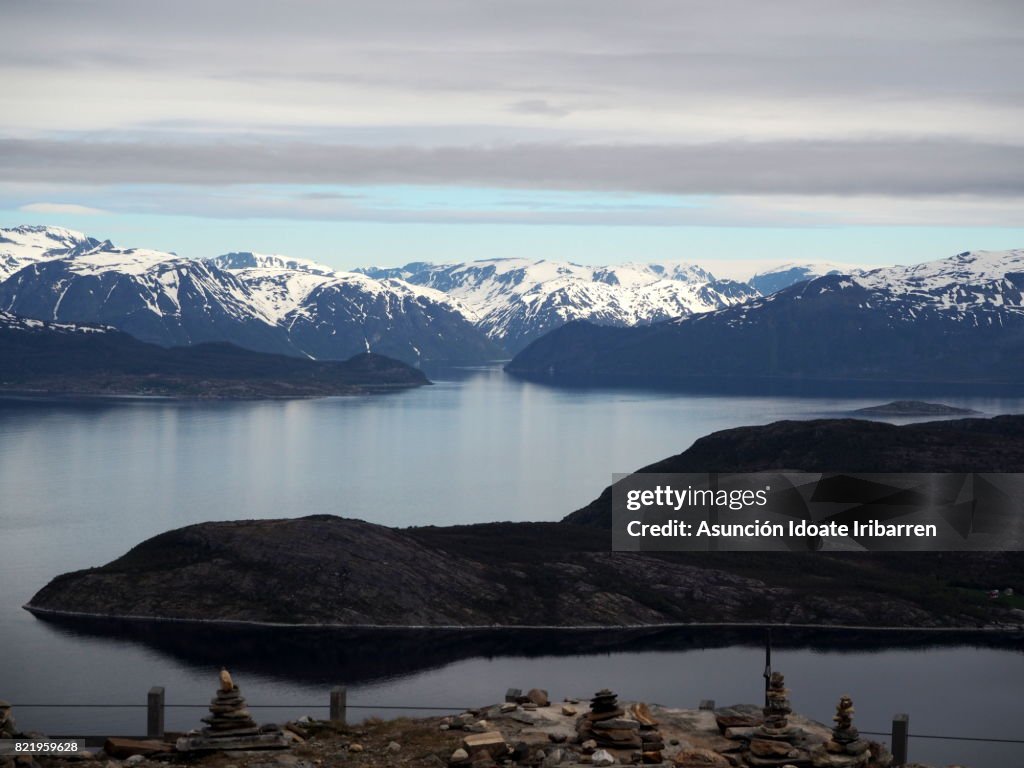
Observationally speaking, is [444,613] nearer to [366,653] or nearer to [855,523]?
[366,653]

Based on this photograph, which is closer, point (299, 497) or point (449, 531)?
point (449, 531)

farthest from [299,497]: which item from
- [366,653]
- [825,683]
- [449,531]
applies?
[825,683]

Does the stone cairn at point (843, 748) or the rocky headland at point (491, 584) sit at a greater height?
the stone cairn at point (843, 748)

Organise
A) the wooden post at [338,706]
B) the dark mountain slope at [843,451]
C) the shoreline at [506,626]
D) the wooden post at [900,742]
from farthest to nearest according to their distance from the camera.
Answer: the dark mountain slope at [843,451] < the shoreline at [506,626] < the wooden post at [338,706] < the wooden post at [900,742]

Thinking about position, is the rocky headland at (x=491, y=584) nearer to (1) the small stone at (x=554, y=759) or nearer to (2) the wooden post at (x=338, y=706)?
(2) the wooden post at (x=338, y=706)

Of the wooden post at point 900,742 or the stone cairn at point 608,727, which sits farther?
the wooden post at point 900,742

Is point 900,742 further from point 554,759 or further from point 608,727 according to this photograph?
point 554,759

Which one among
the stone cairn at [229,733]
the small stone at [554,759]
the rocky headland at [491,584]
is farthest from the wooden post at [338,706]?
the rocky headland at [491,584]
